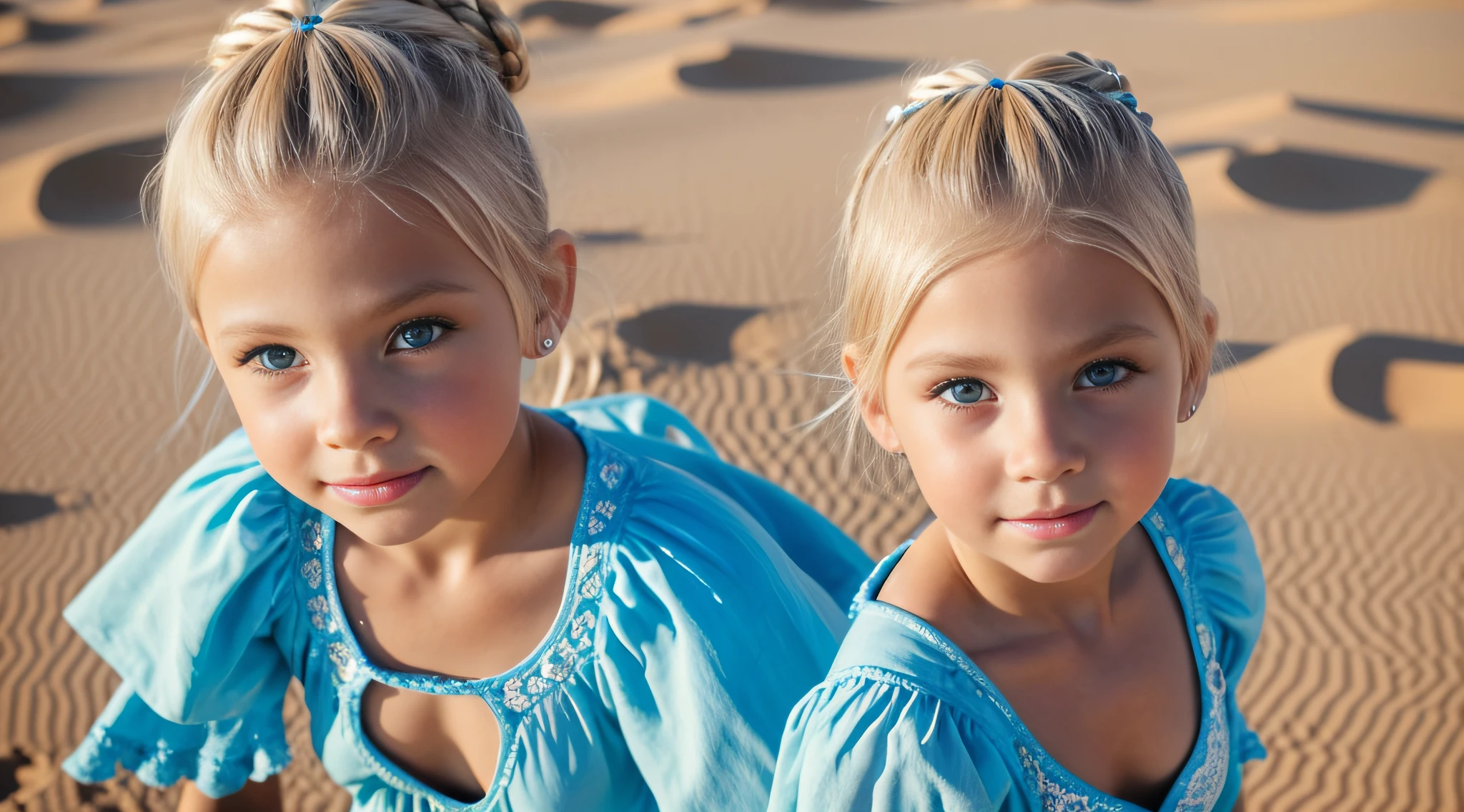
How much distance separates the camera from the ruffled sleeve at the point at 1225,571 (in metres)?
1.99

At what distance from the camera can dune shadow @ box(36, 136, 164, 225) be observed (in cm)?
716

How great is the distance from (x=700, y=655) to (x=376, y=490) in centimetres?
59

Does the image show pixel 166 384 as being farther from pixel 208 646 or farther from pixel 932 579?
pixel 932 579

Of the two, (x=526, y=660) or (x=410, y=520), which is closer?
(x=410, y=520)

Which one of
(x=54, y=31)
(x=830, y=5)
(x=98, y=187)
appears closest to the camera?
(x=98, y=187)

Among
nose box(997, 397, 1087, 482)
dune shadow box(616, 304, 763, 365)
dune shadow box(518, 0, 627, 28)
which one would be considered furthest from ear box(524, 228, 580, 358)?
dune shadow box(518, 0, 627, 28)

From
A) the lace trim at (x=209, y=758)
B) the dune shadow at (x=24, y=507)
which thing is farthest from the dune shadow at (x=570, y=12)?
the lace trim at (x=209, y=758)

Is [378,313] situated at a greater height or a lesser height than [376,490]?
greater

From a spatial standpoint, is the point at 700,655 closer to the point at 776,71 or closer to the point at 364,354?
the point at 364,354

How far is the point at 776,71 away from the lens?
32.6 feet

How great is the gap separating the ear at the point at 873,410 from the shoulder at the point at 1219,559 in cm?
59

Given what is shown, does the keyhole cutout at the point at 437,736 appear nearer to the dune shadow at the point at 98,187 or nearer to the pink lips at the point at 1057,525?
the pink lips at the point at 1057,525

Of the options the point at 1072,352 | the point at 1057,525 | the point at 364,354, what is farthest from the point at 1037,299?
the point at 364,354

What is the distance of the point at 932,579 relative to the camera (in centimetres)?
170
